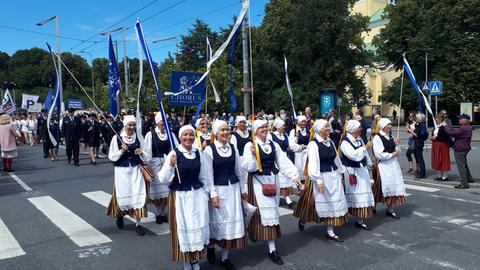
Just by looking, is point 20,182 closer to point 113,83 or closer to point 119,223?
point 113,83

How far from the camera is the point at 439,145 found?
10844 mm

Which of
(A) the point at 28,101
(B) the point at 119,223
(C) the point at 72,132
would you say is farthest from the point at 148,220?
(A) the point at 28,101

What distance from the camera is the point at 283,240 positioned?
6.29 m

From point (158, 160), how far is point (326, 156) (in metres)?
3.22

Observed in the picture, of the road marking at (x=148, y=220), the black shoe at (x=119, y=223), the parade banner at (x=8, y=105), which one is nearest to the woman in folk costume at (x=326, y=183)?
the road marking at (x=148, y=220)

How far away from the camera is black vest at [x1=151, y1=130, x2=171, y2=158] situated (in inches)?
295

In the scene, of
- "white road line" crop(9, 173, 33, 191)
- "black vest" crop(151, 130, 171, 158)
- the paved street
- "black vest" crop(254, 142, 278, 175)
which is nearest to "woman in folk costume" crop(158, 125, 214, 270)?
the paved street

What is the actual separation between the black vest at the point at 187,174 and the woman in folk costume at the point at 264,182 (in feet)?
2.83

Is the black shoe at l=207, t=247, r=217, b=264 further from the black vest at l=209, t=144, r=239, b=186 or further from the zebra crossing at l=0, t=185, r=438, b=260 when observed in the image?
the zebra crossing at l=0, t=185, r=438, b=260

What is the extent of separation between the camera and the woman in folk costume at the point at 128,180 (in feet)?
21.7

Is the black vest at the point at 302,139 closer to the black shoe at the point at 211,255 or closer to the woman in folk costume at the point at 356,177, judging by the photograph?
the woman in folk costume at the point at 356,177

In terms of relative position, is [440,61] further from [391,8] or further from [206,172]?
[206,172]

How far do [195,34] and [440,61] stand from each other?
76.8 ft

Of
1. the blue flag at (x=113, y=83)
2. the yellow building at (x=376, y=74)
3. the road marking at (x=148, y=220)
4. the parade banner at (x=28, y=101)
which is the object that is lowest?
the road marking at (x=148, y=220)
